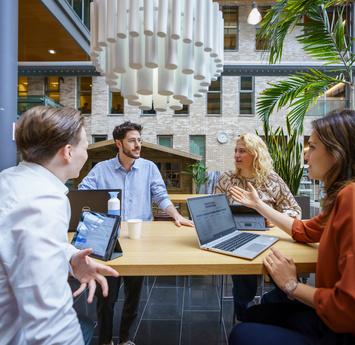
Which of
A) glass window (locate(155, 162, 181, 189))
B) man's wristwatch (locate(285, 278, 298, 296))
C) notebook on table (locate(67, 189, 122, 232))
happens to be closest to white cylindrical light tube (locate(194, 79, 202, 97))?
notebook on table (locate(67, 189, 122, 232))

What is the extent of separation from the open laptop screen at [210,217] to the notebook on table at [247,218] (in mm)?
126

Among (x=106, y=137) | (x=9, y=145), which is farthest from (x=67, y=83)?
(x=9, y=145)

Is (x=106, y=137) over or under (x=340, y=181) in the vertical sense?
over

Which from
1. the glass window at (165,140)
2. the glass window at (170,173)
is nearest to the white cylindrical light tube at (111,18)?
the glass window at (170,173)

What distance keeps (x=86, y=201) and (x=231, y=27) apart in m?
14.1

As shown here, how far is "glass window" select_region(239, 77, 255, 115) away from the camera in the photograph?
13.3m

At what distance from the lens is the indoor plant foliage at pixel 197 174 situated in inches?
407

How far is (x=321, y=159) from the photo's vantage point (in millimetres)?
1190

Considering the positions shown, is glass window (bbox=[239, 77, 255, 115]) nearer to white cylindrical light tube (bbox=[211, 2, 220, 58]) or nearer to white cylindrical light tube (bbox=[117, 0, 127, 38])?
white cylindrical light tube (bbox=[211, 2, 220, 58])

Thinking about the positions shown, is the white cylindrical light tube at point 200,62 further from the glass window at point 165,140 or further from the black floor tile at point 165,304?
the glass window at point 165,140

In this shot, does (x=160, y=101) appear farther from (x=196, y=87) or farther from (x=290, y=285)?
(x=290, y=285)

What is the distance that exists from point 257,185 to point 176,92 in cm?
121

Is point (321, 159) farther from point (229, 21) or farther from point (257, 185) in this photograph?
point (229, 21)

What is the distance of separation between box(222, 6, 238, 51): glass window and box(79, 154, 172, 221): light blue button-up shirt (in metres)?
12.5
